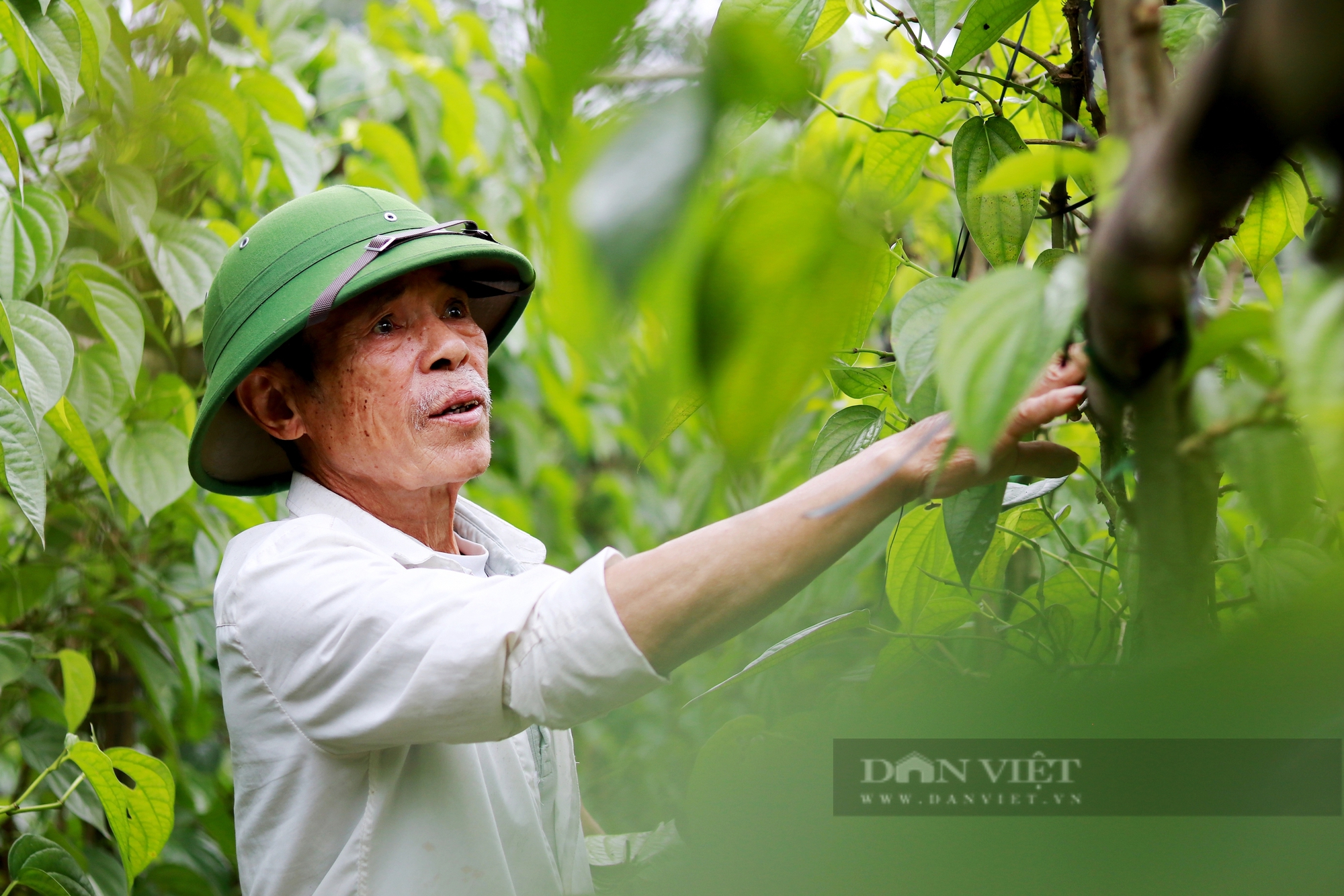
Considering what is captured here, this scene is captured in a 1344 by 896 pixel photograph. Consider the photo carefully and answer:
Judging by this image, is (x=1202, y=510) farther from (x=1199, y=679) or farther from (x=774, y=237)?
(x=774, y=237)

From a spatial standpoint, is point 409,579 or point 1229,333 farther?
point 409,579

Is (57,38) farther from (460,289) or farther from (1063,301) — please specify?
(1063,301)

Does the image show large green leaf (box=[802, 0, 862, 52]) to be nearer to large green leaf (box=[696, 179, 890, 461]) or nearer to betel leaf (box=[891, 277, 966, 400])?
betel leaf (box=[891, 277, 966, 400])

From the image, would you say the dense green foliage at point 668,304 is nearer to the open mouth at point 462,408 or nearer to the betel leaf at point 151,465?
the betel leaf at point 151,465

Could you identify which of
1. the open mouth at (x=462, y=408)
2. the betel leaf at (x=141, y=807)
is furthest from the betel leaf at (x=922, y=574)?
the betel leaf at (x=141, y=807)

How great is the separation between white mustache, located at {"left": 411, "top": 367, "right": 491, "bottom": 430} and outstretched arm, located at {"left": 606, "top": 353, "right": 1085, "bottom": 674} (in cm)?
34

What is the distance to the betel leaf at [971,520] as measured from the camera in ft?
1.82

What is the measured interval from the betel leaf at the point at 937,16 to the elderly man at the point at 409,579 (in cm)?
20

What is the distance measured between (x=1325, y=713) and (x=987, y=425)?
0.36 feet

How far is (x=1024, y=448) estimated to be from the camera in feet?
1.76

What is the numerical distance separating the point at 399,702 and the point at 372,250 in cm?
41

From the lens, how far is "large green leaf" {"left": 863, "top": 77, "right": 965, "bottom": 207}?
666 mm

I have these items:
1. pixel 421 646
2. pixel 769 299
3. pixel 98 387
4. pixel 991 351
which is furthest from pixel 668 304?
pixel 98 387

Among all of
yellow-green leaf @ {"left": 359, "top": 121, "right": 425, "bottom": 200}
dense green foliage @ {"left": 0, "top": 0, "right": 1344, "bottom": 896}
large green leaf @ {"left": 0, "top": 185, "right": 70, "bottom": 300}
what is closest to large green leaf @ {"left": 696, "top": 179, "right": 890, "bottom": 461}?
dense green foliage @ {"left": 0, "top": 0, "right": 1344, "bottom": 896}
